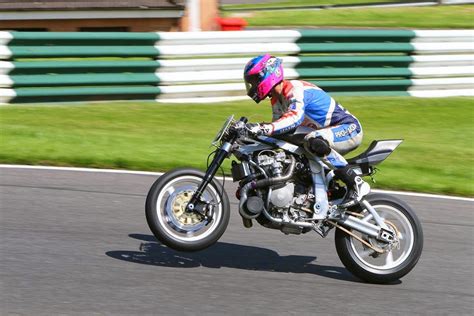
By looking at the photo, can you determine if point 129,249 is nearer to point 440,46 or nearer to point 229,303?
point 229,303

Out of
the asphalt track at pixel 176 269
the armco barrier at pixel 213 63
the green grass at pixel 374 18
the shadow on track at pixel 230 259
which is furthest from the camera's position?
the green grass at pixel 374 18

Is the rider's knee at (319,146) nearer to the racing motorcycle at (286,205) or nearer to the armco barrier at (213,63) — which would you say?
the racing motorcycle at (286,205)

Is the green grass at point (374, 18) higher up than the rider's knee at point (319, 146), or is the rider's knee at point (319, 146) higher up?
the rider's knee at point (319, 146)

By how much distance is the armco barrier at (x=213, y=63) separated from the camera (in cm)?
1331

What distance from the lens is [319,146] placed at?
22.1 ft

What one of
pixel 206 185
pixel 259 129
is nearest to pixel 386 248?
pixel 259 129

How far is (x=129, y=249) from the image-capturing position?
711 cm

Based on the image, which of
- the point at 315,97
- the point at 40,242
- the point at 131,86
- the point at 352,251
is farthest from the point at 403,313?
the point at 131,86

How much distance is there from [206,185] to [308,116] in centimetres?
101

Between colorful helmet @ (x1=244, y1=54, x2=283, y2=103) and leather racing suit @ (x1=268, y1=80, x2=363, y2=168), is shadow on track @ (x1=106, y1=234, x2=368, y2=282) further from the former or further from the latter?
colorful helmet @ (x1=244, y1=54, x2=283, y2=103)

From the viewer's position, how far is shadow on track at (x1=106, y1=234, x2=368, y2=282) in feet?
22.5

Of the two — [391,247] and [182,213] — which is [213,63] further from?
[391,247]

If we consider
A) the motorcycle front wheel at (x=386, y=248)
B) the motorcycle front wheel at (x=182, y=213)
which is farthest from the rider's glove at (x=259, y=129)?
the motorcycle front wheel at (x=386, y=248)

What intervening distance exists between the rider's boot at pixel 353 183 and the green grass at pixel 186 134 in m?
1.86
